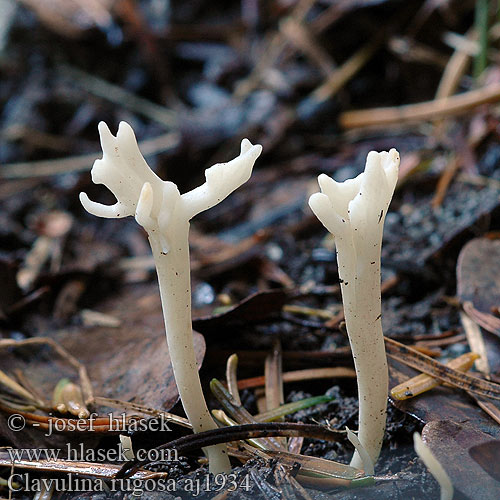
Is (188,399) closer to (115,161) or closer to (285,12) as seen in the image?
(115,161)

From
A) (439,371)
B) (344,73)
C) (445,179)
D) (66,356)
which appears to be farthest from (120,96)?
(439,371)

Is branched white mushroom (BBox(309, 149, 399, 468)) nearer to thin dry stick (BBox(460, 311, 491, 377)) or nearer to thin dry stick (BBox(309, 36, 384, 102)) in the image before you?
thin dry stick (BBox(460, 311, 491, 377))

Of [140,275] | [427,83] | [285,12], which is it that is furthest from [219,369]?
[285,12]

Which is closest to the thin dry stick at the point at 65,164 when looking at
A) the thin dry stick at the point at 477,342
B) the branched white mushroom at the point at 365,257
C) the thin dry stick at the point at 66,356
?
the thin dry stick at the point at 66,356

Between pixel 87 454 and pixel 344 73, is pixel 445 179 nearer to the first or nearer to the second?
pixel 344 73

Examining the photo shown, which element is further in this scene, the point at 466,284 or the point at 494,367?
the point at 466,284

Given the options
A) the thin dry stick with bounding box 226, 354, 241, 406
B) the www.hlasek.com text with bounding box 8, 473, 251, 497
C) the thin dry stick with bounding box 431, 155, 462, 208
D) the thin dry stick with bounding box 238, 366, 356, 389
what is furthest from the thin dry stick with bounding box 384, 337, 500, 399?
the thin dry stick with bounding box 431, 155, 462, 208
